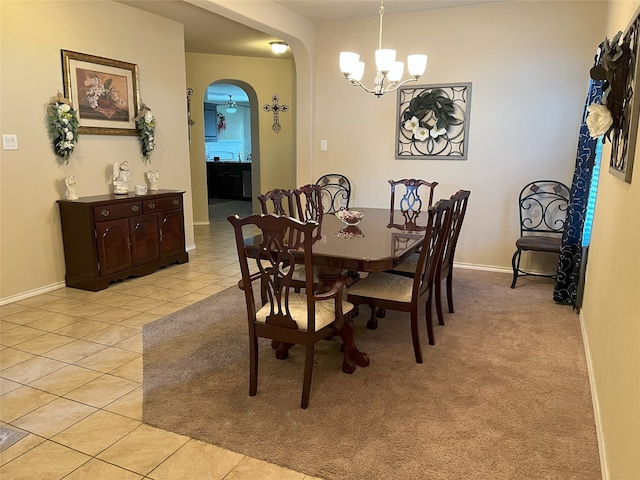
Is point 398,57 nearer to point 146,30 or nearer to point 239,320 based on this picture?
point 146,30

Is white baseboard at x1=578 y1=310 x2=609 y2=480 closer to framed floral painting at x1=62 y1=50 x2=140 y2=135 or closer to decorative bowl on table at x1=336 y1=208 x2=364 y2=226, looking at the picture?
decorative bowl on table at x1=336 y1=208 x2=364 y2=226

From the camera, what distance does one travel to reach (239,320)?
3.37 meters

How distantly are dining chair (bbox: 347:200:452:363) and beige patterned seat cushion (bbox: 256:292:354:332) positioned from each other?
0.97 feet

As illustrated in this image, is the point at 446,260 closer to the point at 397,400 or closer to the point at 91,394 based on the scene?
the point at 397,400

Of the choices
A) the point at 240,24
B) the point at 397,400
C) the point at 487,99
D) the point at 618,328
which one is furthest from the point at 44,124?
the point at 618,328

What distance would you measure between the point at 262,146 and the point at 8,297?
4.53 m

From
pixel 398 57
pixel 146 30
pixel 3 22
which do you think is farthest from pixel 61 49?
pixel 398 57

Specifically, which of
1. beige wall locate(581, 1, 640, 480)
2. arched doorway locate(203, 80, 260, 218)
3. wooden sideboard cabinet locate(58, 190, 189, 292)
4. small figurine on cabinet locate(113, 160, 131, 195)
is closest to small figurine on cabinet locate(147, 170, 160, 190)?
wooden sideboard cabinet locate(58, 190, 189, 292)

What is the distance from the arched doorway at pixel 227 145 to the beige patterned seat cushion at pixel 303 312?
6.54 metres

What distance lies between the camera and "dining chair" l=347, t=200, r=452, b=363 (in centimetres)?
259

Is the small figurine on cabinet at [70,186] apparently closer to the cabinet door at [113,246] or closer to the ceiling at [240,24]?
the cabinet door at [113,246]

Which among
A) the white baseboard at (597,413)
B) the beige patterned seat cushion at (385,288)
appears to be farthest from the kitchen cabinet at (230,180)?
the white baseboard at (597,413)

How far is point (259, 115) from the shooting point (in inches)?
289

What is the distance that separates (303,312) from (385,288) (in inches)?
26.5
